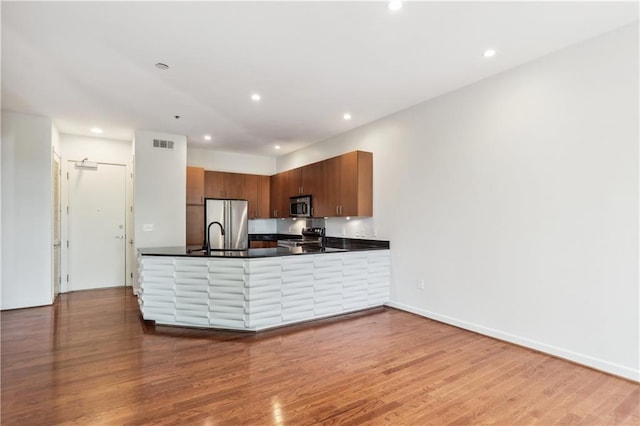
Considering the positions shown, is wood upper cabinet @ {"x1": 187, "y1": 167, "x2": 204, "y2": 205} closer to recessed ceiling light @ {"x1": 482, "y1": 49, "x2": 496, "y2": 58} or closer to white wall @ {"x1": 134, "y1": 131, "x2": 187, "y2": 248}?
white wall @ {"x1": 134, "y1": 131, "x2": 187, "y2": 248}

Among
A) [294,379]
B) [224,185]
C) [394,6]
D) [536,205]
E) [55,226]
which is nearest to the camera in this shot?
[394,6]

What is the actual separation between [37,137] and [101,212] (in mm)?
1747

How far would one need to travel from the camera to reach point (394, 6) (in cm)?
238

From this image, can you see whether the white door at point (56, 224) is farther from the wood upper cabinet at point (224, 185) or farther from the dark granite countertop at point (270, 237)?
the dark granite countertop at point (270, 237)

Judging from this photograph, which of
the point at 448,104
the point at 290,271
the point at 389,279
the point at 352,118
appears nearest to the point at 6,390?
the point at 290,271

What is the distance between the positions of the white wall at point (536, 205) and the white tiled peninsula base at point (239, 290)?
1.34 m

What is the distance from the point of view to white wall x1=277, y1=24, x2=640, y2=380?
2723mm

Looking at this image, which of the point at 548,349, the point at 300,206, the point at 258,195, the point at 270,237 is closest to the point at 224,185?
the point at 258,195

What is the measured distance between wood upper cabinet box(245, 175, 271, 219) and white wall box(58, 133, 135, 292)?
237 centimetres

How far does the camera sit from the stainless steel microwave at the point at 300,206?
6.12 metres

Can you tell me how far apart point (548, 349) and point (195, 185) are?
606cm

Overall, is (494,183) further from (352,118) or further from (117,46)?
(117,46)

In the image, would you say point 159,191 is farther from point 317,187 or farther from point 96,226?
point 317,187

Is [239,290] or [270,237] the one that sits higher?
[270,237]
